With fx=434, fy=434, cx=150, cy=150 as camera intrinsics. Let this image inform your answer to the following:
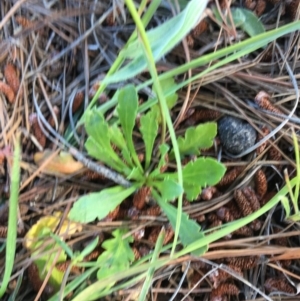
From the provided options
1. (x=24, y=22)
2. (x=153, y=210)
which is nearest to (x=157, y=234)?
(x=153, y=210)

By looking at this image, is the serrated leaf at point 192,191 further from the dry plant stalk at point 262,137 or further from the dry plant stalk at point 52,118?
the dry plant stalk at point 52,118

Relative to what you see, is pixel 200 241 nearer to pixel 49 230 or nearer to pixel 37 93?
pixel 49 230

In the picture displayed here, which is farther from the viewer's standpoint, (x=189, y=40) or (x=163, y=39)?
(x=189, y=40)

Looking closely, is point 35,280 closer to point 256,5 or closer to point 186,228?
point 186,228

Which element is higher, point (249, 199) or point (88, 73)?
point (88, 73)

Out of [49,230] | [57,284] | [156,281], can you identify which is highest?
[49,230]

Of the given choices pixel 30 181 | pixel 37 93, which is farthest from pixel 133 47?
pixel 30 181
